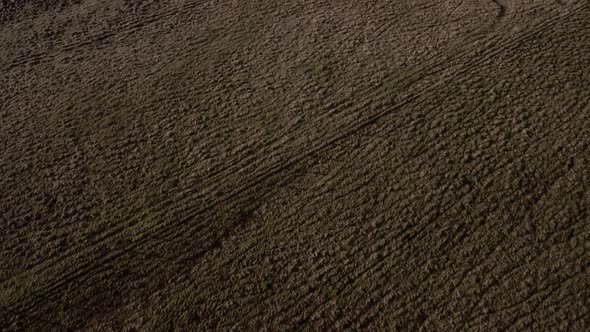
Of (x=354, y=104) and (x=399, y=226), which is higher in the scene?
(x=354, y=104)

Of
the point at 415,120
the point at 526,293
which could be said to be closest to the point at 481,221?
the point at 526,293

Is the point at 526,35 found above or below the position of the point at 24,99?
below

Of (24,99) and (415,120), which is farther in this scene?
(24,99)

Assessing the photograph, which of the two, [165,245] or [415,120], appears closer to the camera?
[165,245]

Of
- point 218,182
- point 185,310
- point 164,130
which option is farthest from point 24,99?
point 185,310

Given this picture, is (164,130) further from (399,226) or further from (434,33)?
(434,33)

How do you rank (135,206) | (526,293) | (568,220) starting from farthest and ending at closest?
(135,206), (568,220), (526,293)

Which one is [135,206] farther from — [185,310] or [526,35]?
[526,35]

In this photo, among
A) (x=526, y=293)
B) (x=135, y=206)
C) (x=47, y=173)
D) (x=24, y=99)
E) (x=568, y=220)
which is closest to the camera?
(x=526, y=293)

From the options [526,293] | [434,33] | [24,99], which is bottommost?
[526,293]
